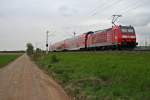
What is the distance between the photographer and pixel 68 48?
75.7 metres

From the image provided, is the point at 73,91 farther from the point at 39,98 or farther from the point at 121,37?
the point at 121,37

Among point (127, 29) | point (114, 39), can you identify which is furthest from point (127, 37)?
point (114, 39)

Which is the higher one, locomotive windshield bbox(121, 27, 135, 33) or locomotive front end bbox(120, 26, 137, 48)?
locomotive windshield bbox(121, 27, 135, 33)

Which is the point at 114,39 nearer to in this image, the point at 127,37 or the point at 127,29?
the point at 127,37

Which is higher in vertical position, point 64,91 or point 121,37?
point 121,37

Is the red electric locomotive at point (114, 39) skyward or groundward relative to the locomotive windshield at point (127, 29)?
groundward

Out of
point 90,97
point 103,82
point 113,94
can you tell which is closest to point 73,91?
point 103,82

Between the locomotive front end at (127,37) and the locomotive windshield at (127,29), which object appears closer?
the locomotive front end at (127,37)

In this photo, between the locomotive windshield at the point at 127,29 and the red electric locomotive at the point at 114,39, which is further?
the locomotive windshield at the point at 127,29

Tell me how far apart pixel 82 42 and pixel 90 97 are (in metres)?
44.4

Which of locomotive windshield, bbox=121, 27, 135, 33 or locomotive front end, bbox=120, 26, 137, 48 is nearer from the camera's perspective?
locomotive front end, bbox=120, 26, 137, 48

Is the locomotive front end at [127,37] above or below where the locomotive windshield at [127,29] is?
below

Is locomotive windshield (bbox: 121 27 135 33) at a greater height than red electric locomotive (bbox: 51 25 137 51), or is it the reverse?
locomotive windshield (bbox: 121 27 135 33)

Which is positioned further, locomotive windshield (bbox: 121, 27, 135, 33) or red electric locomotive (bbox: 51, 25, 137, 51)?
locomotive windshield (bbox: 121, 27, 135, 33)
